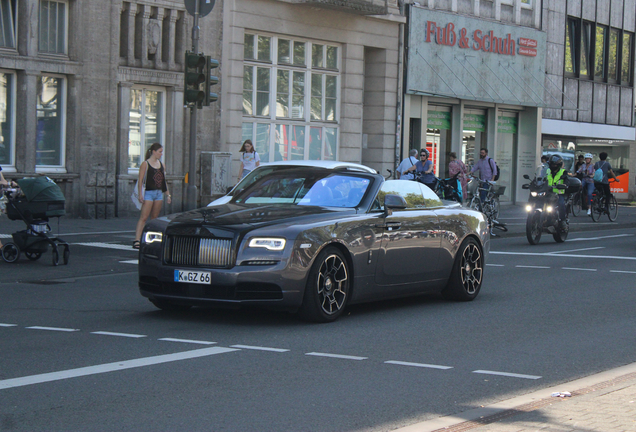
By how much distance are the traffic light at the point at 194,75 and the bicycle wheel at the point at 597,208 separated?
16634 mm

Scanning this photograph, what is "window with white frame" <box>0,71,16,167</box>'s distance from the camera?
20828mm

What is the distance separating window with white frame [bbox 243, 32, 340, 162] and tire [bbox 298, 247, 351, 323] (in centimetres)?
1749

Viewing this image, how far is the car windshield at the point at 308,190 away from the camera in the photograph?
9742mm

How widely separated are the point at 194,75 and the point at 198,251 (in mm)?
6947

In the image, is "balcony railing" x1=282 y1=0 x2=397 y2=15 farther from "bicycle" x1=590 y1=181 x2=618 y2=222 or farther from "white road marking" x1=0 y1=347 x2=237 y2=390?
"white road marking" x1=0 y1=347 x2=237 y2=390

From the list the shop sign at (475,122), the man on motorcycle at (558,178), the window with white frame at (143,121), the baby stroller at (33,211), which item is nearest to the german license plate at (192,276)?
the baby stroller at (33,211)

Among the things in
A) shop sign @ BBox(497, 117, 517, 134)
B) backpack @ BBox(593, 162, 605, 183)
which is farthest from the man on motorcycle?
shop sign @ BBox(497, 117, 517, 134)

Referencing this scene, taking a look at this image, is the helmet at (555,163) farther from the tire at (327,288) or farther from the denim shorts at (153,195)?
the tire at (327,288)

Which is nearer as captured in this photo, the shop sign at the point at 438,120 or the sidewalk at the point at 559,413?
the sidewalk at the point at 559,413

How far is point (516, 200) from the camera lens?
3669cm

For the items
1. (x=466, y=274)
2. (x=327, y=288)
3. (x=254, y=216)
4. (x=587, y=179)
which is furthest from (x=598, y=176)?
(x=254, y=216)

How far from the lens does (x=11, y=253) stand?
13906mm

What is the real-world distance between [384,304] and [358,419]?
16.9ft

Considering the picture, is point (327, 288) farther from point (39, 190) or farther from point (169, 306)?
point (39, 190)
